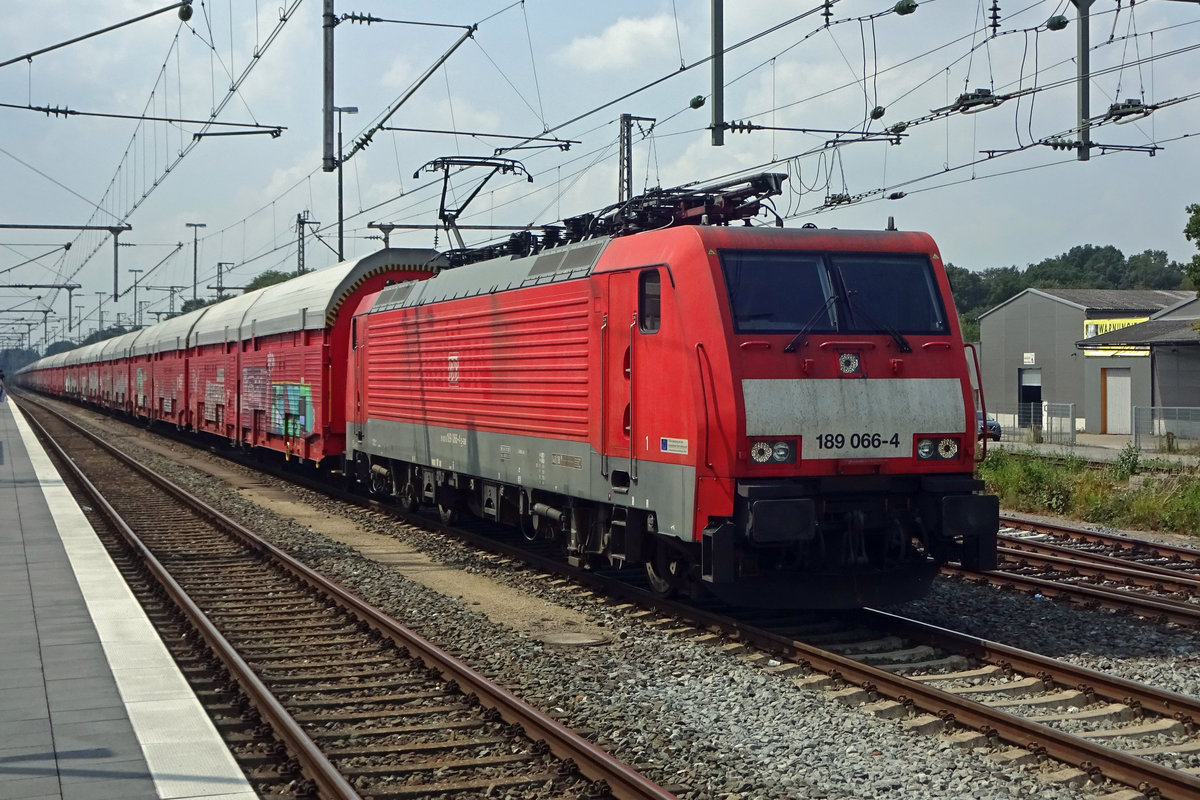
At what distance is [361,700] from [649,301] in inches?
158

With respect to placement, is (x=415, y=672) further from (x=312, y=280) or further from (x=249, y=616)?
(x=312, y=280)

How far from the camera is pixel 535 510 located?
1275 cm

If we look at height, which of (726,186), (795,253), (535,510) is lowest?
(535,510)

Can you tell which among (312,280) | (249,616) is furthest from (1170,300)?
(249,616)

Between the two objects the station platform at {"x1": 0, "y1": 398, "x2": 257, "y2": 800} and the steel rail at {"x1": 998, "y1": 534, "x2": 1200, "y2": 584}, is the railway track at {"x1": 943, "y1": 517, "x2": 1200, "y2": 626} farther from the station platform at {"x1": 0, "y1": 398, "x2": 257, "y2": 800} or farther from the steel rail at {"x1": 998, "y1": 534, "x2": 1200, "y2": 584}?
the station platform at {"x1": 0, "y1": 398, "x2": 257, "y2": 800}

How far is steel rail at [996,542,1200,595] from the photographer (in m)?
12.0

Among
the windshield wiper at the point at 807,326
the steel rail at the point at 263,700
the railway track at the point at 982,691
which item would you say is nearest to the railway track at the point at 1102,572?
the railway track at the point at 982,691

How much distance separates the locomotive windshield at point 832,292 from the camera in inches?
375

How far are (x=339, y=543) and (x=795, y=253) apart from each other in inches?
316

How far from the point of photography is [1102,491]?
19484mm

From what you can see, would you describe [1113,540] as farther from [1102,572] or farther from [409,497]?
[409,497]

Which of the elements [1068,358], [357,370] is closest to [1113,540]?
[357,370]

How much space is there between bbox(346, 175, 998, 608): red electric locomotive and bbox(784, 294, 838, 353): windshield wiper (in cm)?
2

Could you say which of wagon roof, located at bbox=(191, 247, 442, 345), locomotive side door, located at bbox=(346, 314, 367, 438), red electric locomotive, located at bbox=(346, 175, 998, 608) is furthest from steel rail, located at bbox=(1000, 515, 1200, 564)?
locomotive side door, located at bbox=(346, 314, 367, 438)
